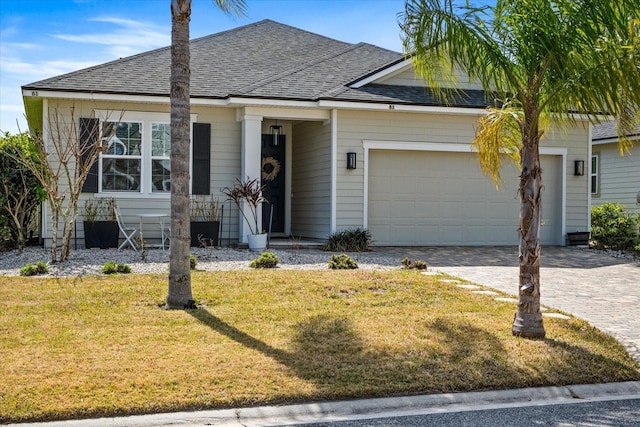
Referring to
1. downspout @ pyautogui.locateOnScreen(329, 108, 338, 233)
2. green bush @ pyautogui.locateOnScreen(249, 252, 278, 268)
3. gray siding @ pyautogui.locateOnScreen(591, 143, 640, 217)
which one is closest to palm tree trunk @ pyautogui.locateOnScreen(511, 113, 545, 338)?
green bush @ pyautogui.locateOnScreen(249, 252, 278, 268)

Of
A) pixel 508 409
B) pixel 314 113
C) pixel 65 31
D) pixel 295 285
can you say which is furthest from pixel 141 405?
pixel 65 31

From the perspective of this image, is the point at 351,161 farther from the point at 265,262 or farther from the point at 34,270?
the point at 34,270

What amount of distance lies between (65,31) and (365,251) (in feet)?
26.5

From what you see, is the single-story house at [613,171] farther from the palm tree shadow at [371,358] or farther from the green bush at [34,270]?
the green bush at [34,270]

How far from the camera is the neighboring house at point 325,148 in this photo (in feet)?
49.3

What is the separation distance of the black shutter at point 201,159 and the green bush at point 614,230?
942cm

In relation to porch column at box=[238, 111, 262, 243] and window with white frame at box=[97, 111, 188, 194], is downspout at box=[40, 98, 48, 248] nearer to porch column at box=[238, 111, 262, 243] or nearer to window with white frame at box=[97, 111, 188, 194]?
window with white frame at box=[97, 111, 188, 194]

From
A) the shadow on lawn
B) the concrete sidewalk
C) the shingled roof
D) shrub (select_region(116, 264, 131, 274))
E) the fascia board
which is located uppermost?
the shingled roof

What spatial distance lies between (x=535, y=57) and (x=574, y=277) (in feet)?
18.8

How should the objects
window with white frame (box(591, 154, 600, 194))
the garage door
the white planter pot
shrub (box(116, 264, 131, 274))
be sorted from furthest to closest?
1. window with white frame (box(591, 154, 600, 194))
2. the garage door
3. the white planter pot
4. shrub (box(116, 264, 131, 274))

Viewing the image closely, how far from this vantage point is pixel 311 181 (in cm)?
1678

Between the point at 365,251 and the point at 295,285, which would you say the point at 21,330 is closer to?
the point at 295,285

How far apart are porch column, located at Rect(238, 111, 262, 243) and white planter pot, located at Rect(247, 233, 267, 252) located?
0.87 m

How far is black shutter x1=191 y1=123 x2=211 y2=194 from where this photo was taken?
50.2ft
